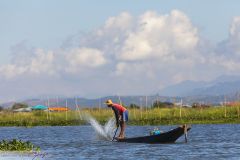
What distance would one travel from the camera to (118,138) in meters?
33.4

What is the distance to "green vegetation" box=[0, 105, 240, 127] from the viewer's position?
54.7 meters

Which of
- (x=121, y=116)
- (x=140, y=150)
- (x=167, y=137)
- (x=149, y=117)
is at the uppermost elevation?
(x=149, y=117)

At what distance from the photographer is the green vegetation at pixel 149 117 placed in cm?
5472

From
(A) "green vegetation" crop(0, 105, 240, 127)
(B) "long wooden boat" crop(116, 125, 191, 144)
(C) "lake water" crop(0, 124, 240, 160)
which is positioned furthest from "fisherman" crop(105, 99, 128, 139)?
(A) "green vegetation" crop(0, 105, 240, 127)

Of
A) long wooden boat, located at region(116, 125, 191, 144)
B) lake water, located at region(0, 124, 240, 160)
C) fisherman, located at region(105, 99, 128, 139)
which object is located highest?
fisherman, located at region(105, 99, 128, 139)

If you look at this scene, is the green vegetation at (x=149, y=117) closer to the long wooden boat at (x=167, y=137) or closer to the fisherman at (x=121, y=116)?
the fisherman at (x=121, y=116)

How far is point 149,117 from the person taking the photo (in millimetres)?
57844

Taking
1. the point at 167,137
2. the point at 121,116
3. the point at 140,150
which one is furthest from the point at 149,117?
the point at 140,150

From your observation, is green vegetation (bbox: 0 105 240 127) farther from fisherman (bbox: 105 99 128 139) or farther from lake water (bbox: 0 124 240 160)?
fisherman (bbox: 105 99 128 139)

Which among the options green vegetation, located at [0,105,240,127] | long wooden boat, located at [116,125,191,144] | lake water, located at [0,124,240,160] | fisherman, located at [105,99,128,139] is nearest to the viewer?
lake water, located at [0,124,240,160]

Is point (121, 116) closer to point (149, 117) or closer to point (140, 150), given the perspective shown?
point (140, 150)

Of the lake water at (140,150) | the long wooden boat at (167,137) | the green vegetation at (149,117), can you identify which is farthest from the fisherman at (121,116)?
the green vegetation at (149,117)

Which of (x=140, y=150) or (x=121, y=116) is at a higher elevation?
(x=121, y=116)

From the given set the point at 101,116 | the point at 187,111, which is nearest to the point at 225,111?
the point at 187,111
